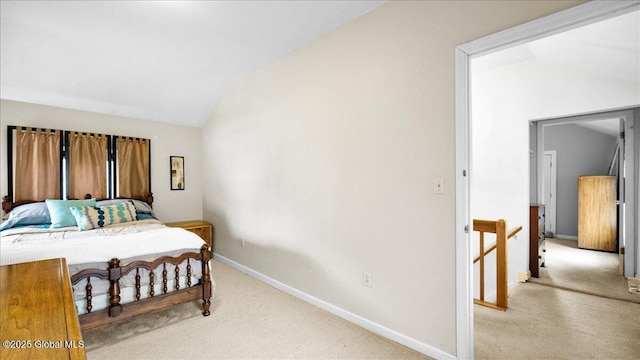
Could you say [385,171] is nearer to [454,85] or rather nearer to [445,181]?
[445,181]

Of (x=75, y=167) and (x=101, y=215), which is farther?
(x=75, y=167)

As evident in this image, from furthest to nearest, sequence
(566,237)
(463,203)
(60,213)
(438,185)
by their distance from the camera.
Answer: (566,237) < (60,213) < (438,185) < (463,203)

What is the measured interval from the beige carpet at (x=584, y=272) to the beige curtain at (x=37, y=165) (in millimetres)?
6107

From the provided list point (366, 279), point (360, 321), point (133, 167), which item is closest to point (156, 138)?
point (133, 167)

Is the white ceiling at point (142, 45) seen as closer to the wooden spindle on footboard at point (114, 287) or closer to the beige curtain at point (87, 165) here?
the beige curtain at point (87, 165)

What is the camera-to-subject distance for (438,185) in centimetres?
193

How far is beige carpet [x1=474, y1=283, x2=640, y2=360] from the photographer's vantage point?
1.99m

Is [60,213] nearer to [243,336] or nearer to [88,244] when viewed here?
[88,244]

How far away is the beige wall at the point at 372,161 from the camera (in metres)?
1.90

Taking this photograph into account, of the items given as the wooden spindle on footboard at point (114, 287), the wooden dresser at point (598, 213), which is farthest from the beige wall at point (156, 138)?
the wooden dresser at point (598, 213)

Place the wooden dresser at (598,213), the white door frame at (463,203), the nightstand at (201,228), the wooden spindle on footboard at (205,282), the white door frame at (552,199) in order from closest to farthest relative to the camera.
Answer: the white door frame at (463,203) → the wooden spindle on footboard at (205,282) → the nightstand at (201,228) → the wooden dresser at (598,213) → the white door frame at (552,199)

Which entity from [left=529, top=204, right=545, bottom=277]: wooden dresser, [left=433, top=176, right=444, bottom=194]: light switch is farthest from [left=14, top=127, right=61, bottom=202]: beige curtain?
[left=529, top=204, right=545, bottom=277]: wooden dresser

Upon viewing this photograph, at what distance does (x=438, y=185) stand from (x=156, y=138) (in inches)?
169

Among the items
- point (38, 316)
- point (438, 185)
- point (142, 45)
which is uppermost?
point (142, 45)
